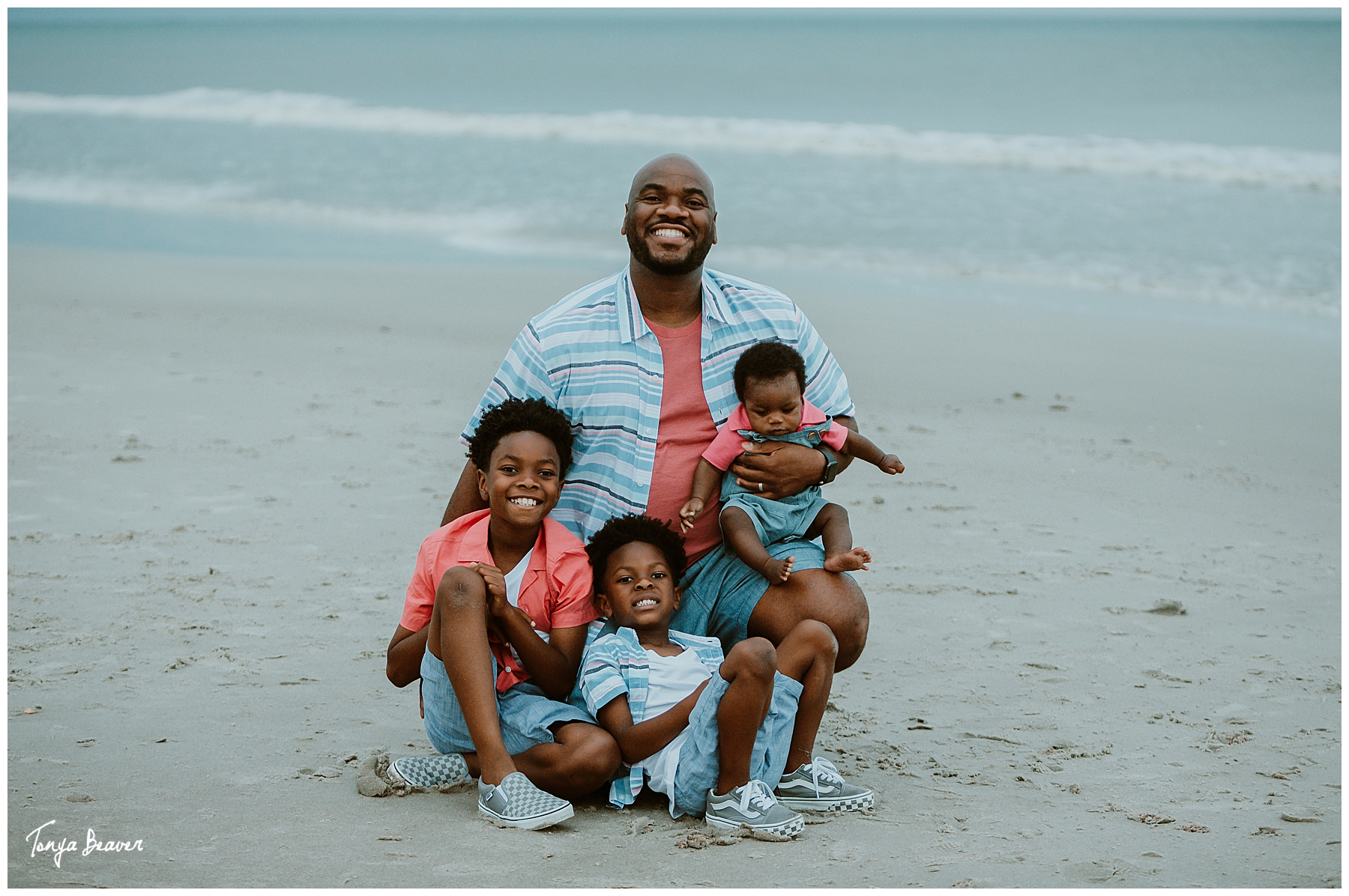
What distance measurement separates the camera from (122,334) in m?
9.28

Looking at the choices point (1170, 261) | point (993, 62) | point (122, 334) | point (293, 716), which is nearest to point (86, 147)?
point (122, 334)

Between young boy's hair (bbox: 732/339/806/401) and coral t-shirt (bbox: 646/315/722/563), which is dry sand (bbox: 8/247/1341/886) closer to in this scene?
coral t-shirt (bbox: 646/315/722/563)

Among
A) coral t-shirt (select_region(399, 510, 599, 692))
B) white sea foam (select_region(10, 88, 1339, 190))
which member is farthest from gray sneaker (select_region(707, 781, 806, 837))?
white sea foam (select_region(10, 88, 1339, 190))

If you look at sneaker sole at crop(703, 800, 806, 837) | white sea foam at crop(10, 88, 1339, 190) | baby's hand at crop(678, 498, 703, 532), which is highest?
white sea foam at crop(10, 88, 1339, 190)

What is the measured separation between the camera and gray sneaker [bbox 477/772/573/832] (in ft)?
10.0

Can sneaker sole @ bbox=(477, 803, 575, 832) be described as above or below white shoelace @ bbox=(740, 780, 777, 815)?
below

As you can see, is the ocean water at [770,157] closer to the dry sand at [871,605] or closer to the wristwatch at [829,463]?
the dry sand at [871,605]

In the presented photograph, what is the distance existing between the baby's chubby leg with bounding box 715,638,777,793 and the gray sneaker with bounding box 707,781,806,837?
0.17 ft

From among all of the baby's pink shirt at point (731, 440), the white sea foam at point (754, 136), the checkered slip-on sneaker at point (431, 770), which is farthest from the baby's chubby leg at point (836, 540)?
the white sea foam at point (754, 136)

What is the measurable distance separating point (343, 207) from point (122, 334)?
7302 mm

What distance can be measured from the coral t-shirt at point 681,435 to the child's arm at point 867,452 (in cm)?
38

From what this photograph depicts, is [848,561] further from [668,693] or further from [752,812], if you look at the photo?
[752,812]

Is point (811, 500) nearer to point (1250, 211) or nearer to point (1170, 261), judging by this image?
point (1170, 261)
